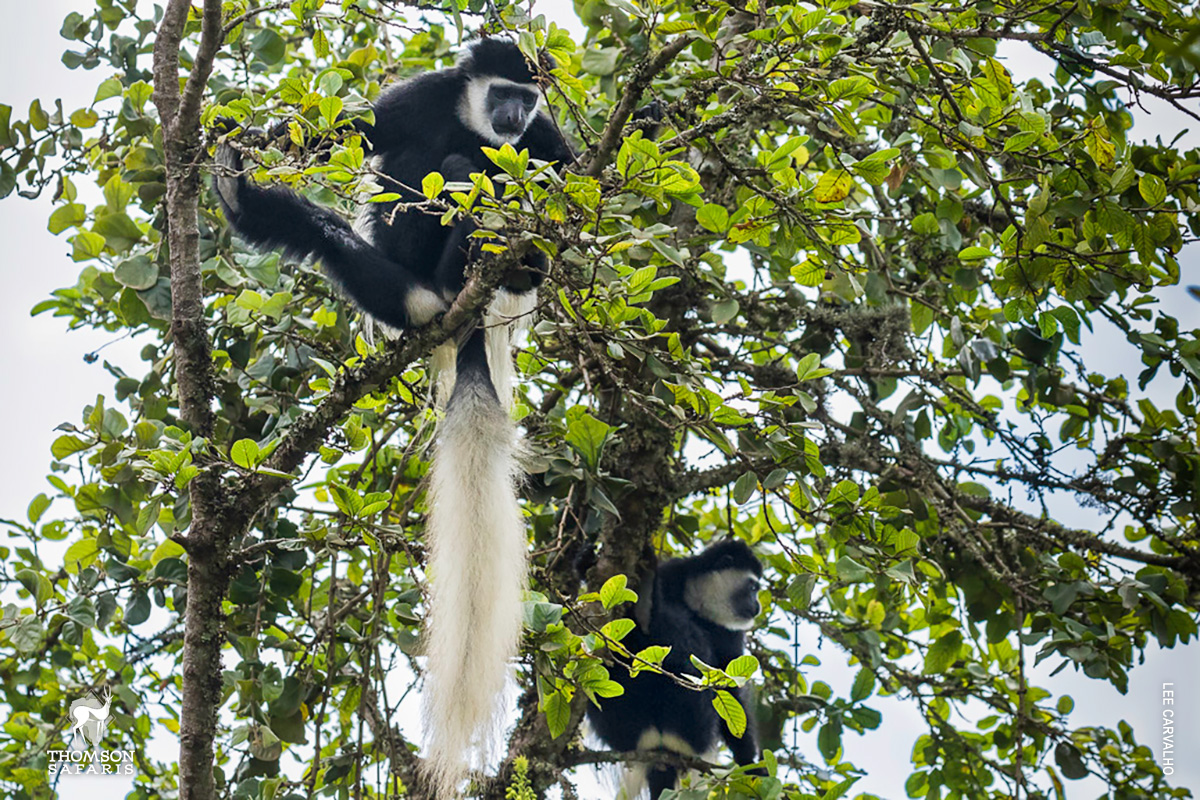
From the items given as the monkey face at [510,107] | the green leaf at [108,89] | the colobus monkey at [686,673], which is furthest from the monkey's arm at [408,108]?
the colobus monkey at [686,673]

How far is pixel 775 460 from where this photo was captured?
1.92m

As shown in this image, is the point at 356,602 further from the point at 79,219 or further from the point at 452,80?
the point at 452,80

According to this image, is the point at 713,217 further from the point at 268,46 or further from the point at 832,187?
the point at 268,46

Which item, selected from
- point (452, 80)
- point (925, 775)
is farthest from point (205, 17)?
point (925, 775)

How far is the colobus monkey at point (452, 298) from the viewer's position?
1.92m

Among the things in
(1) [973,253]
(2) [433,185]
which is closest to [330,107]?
(2) [433,185]

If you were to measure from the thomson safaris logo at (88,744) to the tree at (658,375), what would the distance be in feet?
0.17

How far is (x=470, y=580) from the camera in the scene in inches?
82.2

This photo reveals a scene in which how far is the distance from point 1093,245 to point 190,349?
1.85 m

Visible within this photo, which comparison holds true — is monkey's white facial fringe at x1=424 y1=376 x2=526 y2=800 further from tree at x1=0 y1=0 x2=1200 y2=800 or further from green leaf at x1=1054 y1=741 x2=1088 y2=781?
green leaf at x1=1054 y1=741 x2=1088 y2=781

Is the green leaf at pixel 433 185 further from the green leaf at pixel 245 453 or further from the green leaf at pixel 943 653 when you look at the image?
the green leaf at pixel 943 653

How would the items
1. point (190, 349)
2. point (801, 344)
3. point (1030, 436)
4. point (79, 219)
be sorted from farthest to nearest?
point (801, 344) < point (1030, 436) < point (79, 219) < point (190, 349)

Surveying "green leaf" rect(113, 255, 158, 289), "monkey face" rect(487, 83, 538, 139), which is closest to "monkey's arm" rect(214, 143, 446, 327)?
"green leaf" rect(113, 255, 158, 289)

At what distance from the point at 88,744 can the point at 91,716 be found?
0.60ft
